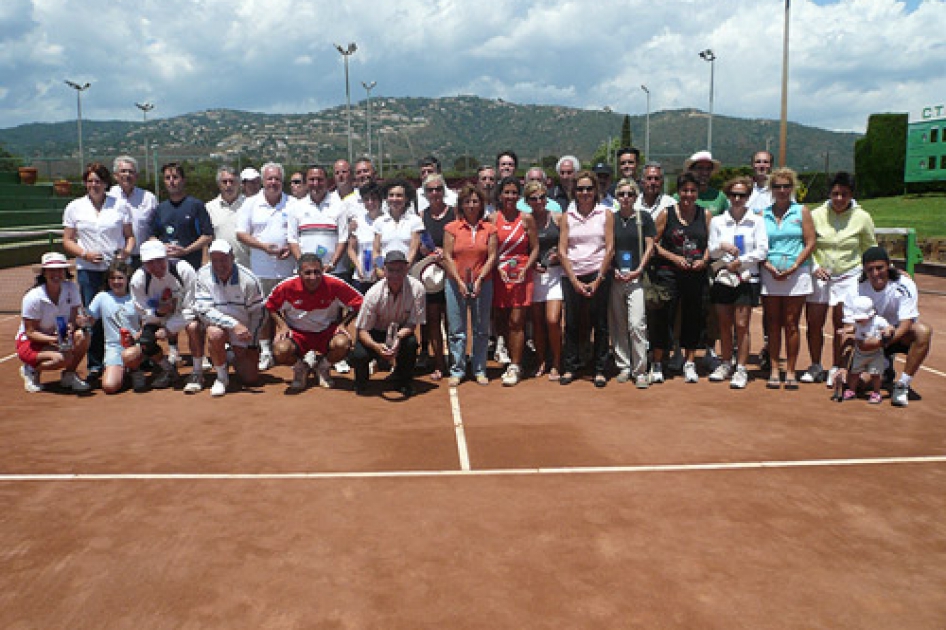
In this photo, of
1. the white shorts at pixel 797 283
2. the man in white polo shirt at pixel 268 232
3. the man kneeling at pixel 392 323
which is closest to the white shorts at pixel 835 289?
the white shorts at pixel 797 283

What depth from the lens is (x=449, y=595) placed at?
11.8 feet

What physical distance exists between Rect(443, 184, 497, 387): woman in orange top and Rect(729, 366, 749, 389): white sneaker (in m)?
2.37

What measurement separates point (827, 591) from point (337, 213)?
5.87 m

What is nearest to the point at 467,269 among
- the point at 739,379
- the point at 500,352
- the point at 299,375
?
the point at 500,352

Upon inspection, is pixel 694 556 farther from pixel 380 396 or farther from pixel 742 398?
pixel 380 396

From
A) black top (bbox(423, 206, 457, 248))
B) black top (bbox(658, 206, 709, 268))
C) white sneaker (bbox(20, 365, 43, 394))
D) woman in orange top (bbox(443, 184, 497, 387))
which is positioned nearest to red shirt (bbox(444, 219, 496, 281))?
woman in orange top (bbox(443, 184, 497, 387))

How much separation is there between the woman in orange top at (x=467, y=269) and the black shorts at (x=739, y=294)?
2.19 m

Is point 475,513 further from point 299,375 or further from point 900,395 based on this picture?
Result: point 900,395

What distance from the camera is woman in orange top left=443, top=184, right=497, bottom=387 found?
7453 millimetres

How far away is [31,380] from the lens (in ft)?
24.7

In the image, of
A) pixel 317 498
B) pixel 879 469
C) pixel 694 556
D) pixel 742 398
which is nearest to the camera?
pixel 694 556

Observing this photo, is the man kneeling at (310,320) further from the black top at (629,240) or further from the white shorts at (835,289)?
the white shorts at (835,289)

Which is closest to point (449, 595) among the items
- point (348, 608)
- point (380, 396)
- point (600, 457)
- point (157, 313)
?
point (348, 608)

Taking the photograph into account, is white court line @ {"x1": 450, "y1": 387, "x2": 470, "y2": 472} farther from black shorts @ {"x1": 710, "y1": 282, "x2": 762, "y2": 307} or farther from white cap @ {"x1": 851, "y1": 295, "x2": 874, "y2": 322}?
white cap @ {"x1": 851, "y1": 295, "x2": 874, "y2": 322}
